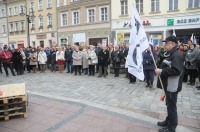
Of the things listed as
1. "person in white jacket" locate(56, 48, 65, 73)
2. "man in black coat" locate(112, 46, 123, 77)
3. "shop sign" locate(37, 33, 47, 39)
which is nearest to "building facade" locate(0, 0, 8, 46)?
"shop sign" locate(37, 33, 47, 39)

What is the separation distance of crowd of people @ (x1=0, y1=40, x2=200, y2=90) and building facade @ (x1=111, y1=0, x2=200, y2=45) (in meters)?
10.7

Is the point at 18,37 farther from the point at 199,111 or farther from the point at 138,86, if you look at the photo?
the point at 199,111

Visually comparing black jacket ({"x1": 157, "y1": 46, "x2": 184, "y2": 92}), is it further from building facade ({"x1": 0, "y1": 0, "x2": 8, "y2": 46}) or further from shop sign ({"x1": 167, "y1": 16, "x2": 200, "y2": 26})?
building facade ({"x1": 0, "y1": 0, "x2": 8, "y2": 46})

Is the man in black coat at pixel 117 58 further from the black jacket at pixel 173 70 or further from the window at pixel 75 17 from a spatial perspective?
the window at pixel 75 17

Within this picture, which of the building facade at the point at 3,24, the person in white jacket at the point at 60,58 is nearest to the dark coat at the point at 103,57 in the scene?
the person in white jacket at the point at 60,58

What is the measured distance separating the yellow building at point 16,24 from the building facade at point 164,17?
20.3 meters

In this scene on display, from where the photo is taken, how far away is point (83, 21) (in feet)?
95.2

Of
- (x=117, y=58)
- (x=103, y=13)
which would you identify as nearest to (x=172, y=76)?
(x=117, y=58)

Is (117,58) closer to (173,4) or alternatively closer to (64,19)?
(173,4)

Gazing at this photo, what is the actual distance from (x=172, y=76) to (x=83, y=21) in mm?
26117

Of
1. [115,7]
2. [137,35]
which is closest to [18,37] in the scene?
[115,7]

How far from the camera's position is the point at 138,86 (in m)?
8.96

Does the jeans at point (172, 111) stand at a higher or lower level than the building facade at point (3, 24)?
lower

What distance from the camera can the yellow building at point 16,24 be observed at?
37.6 m
